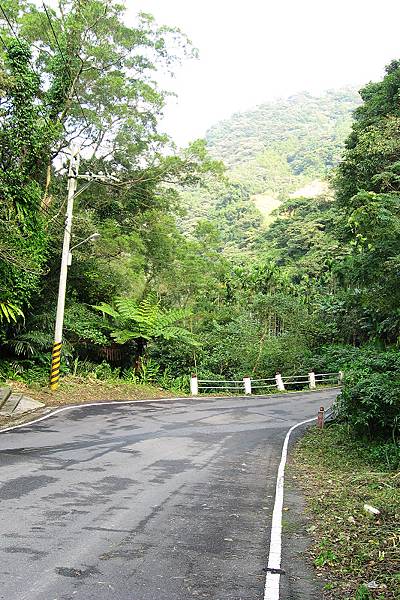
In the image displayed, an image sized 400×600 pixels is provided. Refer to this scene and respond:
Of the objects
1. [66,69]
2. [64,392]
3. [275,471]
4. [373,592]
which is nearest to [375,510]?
[373,592]

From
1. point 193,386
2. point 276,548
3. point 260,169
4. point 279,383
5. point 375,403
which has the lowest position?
point 276,548

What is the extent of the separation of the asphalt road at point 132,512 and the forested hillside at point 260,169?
170ft

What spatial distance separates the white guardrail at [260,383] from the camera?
23956 millimetres

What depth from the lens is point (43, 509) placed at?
608 centimetres

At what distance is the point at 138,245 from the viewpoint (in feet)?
83.6


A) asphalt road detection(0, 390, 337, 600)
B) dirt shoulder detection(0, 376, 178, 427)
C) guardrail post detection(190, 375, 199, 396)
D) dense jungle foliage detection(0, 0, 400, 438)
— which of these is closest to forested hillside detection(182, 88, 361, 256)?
dense jungle foliage detection(0, 0, 400, 438)

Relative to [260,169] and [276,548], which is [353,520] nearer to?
[276,548]

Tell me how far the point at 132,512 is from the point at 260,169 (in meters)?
141

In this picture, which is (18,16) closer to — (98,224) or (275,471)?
(98,224)

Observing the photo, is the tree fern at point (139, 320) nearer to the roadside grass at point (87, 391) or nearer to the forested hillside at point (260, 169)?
the roadside grass at point (87, 391)

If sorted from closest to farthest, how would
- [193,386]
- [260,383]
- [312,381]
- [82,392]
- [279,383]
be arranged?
[82,392] → [193,386] → [279,383] → [260,383] → [312,381]

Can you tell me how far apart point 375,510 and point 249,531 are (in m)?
1.59

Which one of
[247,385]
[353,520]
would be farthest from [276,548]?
[247,385]

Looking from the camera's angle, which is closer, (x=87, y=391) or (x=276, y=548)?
(x=276, y=548)
